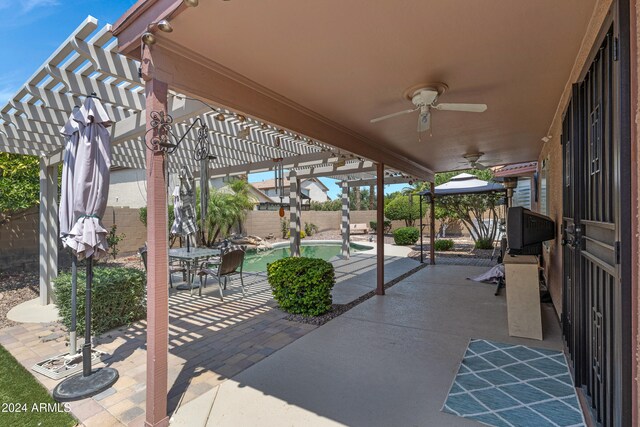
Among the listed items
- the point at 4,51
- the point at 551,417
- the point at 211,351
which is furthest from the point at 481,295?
the point at 4,51

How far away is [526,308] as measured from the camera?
12.8ft

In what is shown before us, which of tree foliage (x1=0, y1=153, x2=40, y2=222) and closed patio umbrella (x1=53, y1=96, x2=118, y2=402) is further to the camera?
tree foliage (x1=0, y1=153, x2=40, y2=222)

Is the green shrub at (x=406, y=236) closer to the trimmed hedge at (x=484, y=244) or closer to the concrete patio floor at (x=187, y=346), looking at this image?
the trimmed hedge at (x=484, y=244)

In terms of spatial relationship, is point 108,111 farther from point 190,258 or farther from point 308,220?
point 308,220

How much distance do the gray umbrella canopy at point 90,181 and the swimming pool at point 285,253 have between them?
6730 mm

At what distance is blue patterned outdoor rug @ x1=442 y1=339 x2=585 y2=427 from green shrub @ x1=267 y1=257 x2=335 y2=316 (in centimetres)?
201

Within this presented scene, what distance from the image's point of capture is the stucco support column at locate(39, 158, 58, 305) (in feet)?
18.0

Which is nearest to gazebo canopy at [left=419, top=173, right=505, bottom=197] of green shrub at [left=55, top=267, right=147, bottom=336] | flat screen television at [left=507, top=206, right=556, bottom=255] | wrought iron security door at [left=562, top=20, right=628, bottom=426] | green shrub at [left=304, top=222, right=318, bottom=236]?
flat screen television at [left=507, top=206, right=556, bottom=255]

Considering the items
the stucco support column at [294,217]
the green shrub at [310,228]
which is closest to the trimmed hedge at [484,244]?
the stucco support column at [294,217]

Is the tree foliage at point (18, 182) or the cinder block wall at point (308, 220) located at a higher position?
the tree foliage at point (18, 182)

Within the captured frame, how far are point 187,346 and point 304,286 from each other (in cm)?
170

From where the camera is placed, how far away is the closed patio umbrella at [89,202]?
9.00 ft

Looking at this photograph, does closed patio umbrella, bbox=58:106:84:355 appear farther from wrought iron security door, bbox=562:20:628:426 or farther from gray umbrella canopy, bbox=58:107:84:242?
wrought iron security door, bbox=562:20:628:426

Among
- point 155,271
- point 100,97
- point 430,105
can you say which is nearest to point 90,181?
point 155,271
